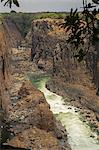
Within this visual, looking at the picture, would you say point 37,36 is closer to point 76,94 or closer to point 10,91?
point 76,94

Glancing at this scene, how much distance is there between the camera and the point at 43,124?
3053cm

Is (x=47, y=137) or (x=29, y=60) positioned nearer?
(x=47, y=137)

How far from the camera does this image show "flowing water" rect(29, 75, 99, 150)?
33516 millimetres

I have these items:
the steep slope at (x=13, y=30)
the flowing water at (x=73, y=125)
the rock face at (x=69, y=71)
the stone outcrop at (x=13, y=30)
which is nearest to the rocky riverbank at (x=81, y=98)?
the rock face at (x=69, y=71)

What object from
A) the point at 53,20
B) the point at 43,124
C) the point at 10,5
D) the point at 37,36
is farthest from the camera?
the point at 37,36

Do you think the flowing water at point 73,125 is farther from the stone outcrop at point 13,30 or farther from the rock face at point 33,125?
the stone outcrop at point 13,30

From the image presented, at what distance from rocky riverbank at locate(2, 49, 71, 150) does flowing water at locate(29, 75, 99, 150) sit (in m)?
1.20

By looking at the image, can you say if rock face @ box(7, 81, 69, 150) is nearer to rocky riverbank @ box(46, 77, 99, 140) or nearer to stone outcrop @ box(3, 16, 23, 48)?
rocky riverbank @ box(46, 77, 99, 140)

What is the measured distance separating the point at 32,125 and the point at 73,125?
8.37 m

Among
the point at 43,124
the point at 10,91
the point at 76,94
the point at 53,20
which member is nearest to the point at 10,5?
the point at 43,124

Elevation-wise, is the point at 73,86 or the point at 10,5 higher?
the point at 10,5

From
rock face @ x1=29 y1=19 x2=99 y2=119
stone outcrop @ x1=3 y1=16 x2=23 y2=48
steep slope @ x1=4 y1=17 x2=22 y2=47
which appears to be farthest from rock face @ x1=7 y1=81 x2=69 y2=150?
stone outcrop @ x1=3 y1=16 x2=23 y2=48

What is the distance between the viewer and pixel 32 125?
3039 centimetres

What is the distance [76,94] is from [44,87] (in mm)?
7578
